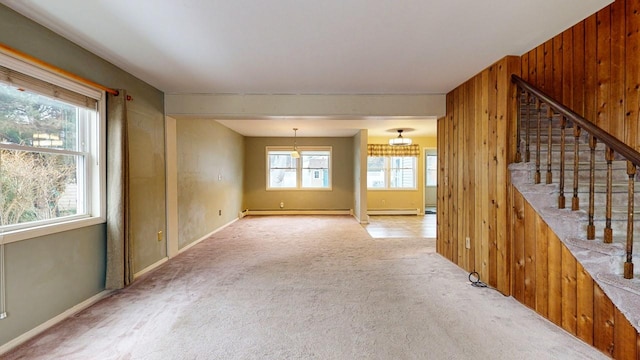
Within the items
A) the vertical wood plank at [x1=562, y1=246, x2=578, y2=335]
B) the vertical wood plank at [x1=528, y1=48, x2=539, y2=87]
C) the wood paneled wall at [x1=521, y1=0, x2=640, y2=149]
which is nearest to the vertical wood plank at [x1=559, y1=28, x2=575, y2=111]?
the wood paneled wall at [x1=521, y1=0, x2=640, y2=149]

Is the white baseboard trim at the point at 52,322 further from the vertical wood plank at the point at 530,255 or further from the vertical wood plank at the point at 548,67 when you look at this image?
the vertical wood plank at the point at 548,67

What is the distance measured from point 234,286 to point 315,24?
103 inches

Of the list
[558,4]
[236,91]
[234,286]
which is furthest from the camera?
[236,91]

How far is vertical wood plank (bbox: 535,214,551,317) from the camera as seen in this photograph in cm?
229

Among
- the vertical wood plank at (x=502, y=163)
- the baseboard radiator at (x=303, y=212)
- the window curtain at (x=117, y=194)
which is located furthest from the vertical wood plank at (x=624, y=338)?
the baseboard radiator at (x=303, y=212)

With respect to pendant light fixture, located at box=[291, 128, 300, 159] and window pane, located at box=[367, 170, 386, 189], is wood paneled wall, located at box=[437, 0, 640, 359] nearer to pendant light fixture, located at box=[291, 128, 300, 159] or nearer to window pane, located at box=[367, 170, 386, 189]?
pendant light fixture, located at box=[291, 128, 300, 159]

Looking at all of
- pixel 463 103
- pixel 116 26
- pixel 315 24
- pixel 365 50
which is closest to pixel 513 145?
pixel 463 103

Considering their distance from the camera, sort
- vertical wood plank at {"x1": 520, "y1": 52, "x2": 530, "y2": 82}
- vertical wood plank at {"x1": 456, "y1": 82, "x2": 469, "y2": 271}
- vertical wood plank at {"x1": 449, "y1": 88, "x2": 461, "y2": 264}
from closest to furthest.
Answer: vertical wood plank at {"x1": 520, "y1": 52, "x2": 530, "y2": 82} → vertical wood plank at {"x1": 456, "y1": 82, "x2": 469, "y2": 271} → vertical wood plank at {"x1": 449, "y1": 88, "x2": 461, "y2": 264}

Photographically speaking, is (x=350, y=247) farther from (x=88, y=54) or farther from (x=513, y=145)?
(x=88, y=54)

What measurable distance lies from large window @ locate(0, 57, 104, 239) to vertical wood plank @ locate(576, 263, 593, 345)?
4.03m

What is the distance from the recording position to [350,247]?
15.1ft

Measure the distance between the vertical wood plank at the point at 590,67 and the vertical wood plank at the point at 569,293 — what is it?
110 cm

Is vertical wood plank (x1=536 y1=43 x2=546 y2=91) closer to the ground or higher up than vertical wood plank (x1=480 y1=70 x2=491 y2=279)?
higher up

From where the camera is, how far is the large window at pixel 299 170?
8489mm
